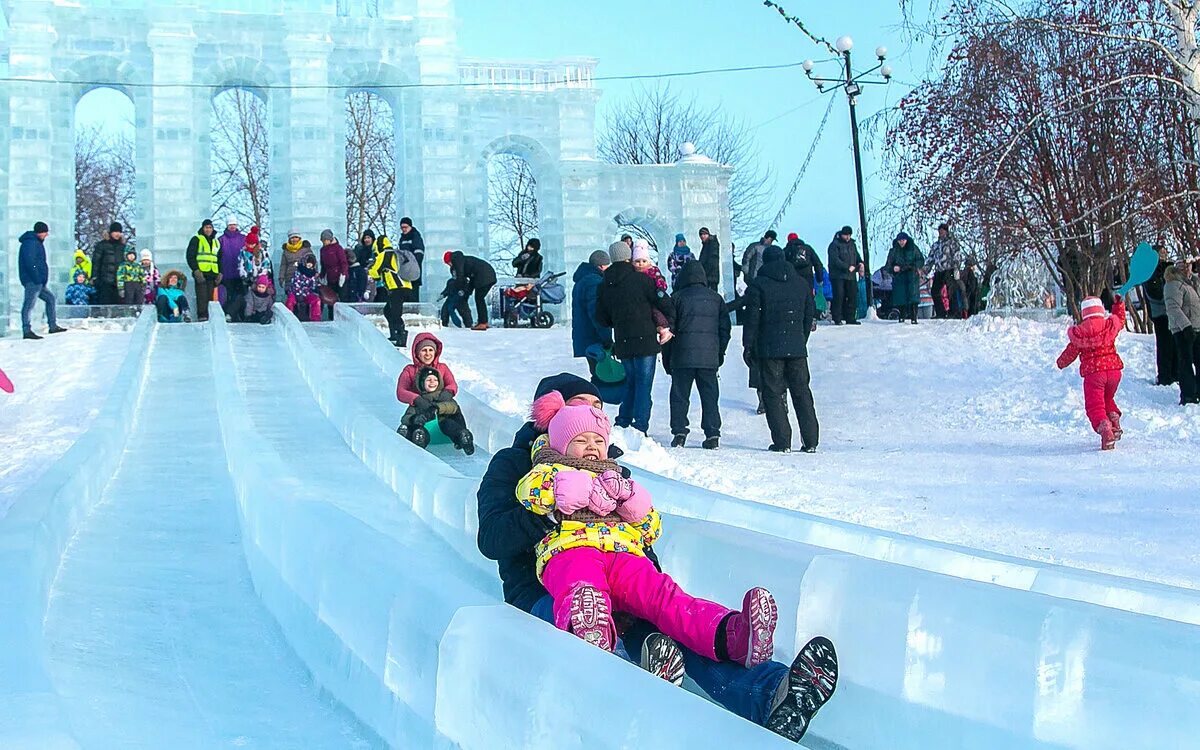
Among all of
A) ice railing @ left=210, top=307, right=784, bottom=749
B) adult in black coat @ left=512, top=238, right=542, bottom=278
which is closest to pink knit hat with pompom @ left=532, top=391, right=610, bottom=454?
ice railing @ left=210, top=307, right=784, bottom=749

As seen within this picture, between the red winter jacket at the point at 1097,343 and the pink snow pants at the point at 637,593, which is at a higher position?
the red winter jacket at the point at 1097,343

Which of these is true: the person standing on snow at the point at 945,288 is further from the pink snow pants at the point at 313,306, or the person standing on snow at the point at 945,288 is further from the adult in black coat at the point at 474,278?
the pink snow pants at the point at 313,306

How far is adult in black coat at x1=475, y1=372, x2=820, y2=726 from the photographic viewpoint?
3.84 metres

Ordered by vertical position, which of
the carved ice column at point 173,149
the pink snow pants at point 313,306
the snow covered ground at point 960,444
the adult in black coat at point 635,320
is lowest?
the snow covered ground at point 960,444

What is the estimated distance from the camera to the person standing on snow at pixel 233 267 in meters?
19.2

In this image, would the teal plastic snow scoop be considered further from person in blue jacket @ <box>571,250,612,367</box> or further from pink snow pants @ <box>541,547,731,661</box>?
pink snow pants @ <box>541,547,731,661</box>

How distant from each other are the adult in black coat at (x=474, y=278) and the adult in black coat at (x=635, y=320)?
28.8 feet

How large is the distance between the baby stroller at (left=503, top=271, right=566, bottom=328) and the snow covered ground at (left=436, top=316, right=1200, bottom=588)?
2.96 meters

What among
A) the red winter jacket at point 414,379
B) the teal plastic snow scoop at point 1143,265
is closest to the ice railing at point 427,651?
the red winter jacket at point 414,379

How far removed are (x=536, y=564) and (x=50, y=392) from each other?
11.3 m

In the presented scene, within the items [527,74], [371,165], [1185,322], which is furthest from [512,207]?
[1185,322]

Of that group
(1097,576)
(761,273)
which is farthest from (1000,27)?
(1097,576)

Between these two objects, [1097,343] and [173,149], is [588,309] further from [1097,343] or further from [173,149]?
[173,149]

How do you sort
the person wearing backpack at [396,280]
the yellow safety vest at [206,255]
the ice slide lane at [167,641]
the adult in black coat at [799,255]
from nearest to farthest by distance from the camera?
the ice slide lane at [167,641] < the adult in black coat at [799,255] < the person wearing backpack at [396,280] < the yellow safety vest at [206,255]
